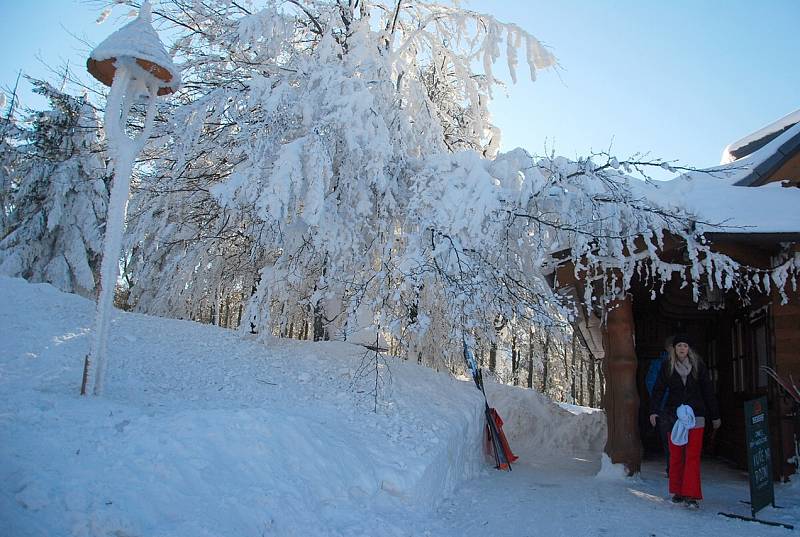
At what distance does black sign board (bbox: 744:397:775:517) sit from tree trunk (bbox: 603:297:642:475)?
1793mm

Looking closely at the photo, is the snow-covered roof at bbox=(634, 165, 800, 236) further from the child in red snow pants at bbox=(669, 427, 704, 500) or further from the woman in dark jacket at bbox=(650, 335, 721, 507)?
the child in red snow pants at bbox=(669, 427, 704, 500)

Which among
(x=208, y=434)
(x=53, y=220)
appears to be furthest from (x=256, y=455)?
(x=53, y=220)

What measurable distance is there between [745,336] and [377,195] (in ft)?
19.8

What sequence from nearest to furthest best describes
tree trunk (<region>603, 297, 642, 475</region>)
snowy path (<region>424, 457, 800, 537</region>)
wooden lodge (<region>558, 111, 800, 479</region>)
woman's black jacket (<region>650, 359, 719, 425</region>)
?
snowy path (<region>424, 457, 800, 537</region>)
woman's black jacket (<region>650, 359, 719, 425</region>)
wooden lodge (<region>558, 111, 800, 479</region>)
tree trunk (<region>603, 297, 642, 475</region>)

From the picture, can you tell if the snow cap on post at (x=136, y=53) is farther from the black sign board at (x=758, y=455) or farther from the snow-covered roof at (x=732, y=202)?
the black sign board at (x=758, y=455)

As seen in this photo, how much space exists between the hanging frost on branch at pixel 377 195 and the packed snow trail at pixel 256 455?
2.86 feet

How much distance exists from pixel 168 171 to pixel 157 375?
3550 mm

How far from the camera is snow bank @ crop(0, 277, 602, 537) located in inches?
113

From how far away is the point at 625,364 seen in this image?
716 cm

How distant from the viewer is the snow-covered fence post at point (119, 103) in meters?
4.52

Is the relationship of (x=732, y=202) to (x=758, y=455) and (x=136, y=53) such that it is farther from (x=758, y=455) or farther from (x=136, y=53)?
(x=136, y=53)

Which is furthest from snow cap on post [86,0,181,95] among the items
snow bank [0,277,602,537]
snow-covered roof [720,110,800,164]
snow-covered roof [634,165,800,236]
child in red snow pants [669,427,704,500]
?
snow-covered roof [720,110,800,164]

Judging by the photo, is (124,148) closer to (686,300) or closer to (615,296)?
(615,296)

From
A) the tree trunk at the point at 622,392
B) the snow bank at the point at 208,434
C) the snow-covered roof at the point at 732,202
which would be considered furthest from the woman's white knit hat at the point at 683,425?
the snow bank at the point at 208,434
